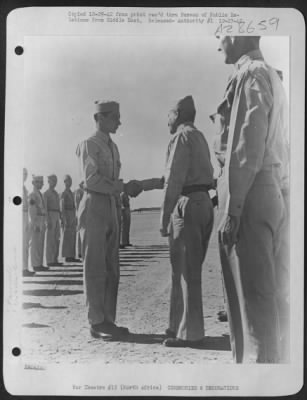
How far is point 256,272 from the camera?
1.30 metres

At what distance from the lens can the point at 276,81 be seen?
51.8 inches

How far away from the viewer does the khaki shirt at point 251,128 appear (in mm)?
1283

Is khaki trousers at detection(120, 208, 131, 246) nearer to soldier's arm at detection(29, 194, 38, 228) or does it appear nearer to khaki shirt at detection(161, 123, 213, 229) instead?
khaki shirt at detection(161, 123, 213, 229)

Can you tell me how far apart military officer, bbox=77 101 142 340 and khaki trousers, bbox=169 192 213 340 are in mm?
150

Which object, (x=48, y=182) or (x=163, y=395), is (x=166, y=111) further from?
(x=163, y=395)

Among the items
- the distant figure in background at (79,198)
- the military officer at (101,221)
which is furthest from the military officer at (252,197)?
the distant figure in background at (79,198)

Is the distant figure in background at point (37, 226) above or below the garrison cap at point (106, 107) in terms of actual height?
below

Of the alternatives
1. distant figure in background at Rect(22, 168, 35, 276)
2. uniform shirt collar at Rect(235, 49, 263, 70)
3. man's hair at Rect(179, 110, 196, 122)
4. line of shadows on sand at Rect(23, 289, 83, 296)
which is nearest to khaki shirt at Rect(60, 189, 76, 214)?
distant figure in background at Rect(22, 168, 35, 276)

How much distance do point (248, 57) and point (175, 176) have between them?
0.40 m

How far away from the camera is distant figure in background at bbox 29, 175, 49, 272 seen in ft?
4.38

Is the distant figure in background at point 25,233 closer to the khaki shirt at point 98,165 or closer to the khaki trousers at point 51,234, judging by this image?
the khaki trousers at point 51,234

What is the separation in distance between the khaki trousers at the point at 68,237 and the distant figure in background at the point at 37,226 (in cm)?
6

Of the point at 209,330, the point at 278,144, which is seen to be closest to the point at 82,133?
the point at 278,144

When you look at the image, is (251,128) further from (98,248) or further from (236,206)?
(98,248)
